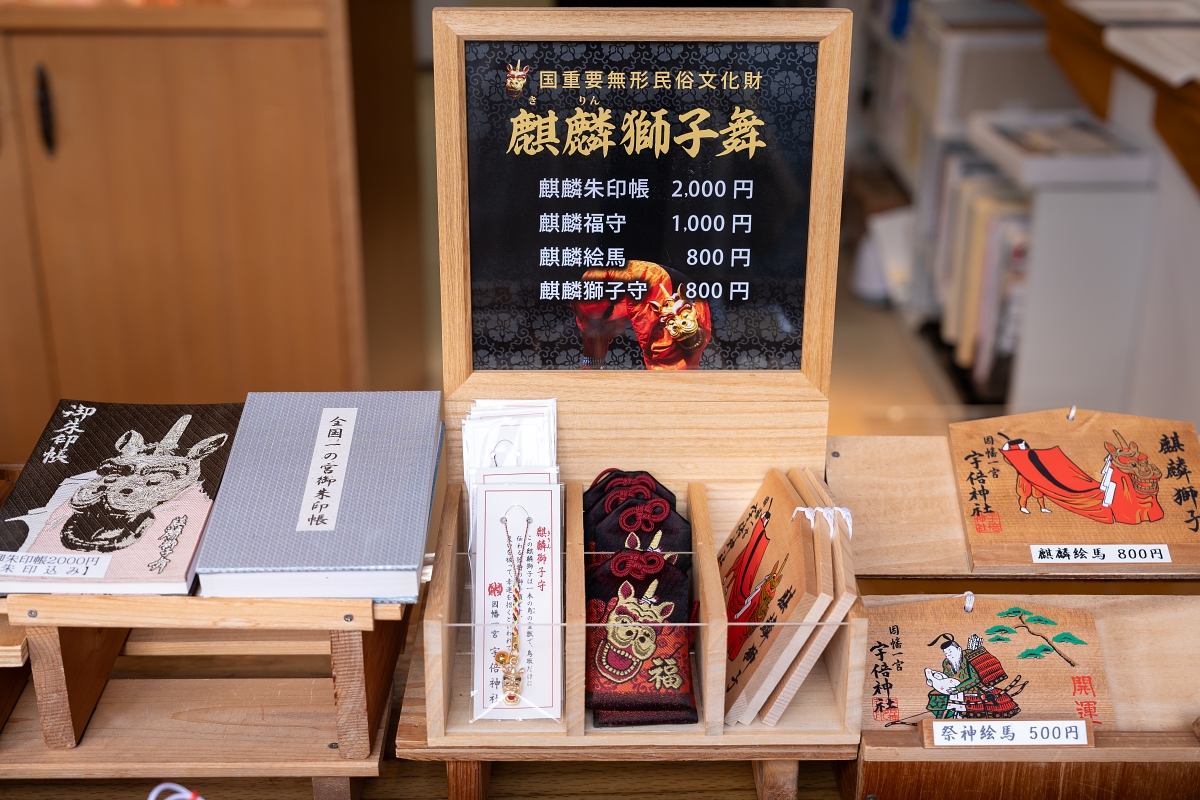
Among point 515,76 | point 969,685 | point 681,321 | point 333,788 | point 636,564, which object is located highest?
point 515,76

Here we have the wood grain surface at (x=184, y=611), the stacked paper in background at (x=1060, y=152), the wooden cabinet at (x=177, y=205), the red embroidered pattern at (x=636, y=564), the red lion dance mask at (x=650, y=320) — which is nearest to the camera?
the wood grain surface at (x=184, y=611)

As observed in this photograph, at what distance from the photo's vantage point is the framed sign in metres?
1.18

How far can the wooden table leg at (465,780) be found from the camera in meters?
1.10

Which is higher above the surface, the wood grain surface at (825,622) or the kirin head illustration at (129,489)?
the kirin head illustration at (129,489)

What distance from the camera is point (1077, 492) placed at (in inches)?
50.1

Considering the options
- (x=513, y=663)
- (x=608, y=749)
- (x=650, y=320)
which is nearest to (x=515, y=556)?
(x=513, y=663)

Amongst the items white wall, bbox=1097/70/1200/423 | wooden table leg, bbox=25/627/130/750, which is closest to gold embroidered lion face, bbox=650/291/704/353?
wooden table leg, bbox=25/627/130/750

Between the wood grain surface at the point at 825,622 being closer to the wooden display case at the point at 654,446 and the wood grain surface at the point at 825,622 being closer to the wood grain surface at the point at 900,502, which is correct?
the wooden display case at the point at 654,446

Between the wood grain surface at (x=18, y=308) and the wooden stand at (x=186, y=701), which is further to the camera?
the wood grain surface at (x=18, y=308)

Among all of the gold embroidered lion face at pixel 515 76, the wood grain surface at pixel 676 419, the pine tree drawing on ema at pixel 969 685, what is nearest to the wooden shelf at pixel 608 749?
the pine tree drawing on ema at pixel 969 685

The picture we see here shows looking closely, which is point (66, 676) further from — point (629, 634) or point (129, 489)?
point (629, 634)

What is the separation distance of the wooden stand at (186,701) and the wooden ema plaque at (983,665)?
0.51 metres

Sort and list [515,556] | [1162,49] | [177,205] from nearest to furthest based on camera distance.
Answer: [515,556], [1162,49], [177,205]

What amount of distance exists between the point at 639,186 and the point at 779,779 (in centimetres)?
66
